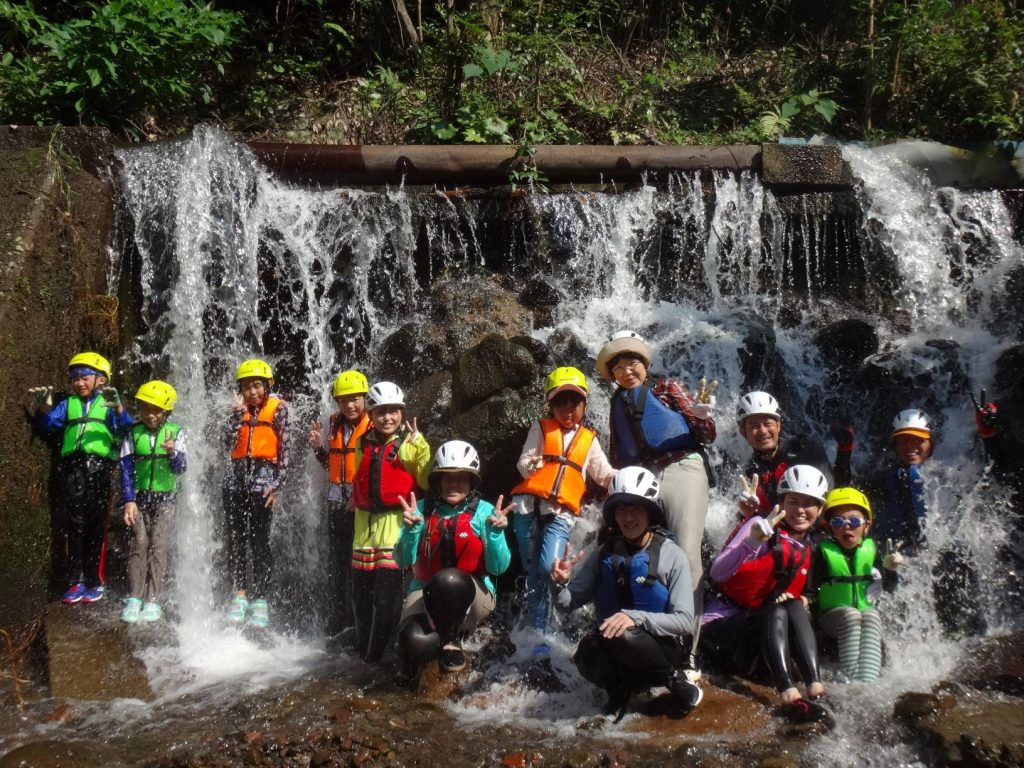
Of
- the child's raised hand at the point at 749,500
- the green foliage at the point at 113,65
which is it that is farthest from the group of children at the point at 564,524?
the green foliage at the point at 113,65

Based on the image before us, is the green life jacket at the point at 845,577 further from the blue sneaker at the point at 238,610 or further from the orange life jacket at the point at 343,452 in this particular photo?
the blue sneaker at the point at 238,610

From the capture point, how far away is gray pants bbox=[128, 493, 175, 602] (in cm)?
595

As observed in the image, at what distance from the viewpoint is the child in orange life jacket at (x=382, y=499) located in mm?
5434

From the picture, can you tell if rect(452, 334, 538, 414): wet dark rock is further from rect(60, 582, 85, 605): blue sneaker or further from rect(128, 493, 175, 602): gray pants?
rect(60, 582, 85, 605): blue sneaker

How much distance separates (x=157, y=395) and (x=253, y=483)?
0.88 m

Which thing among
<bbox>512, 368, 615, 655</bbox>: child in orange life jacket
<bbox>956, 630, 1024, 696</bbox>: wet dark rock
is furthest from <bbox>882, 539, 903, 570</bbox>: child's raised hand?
<bbox>512, 368, 615, 655</bbox>: child in orange life jacket

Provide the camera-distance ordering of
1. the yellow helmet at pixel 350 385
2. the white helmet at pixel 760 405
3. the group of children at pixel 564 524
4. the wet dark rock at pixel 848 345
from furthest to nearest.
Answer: the wet dark rock at pixel 848 345 < the yellow helmet at pixel 350 385 < the white helmet at pixel 760 405 < the group of children at pixel 564 524

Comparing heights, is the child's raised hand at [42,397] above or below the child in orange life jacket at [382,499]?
above

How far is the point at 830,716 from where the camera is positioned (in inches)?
168

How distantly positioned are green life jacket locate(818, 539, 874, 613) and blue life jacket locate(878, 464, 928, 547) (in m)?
0.68

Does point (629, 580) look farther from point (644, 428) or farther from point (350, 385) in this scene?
point (350, 385)

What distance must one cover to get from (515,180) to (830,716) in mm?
5468

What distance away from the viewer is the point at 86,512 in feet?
19.9

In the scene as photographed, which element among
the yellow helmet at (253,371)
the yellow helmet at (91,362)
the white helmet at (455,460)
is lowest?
the white helmet at (455,460)
